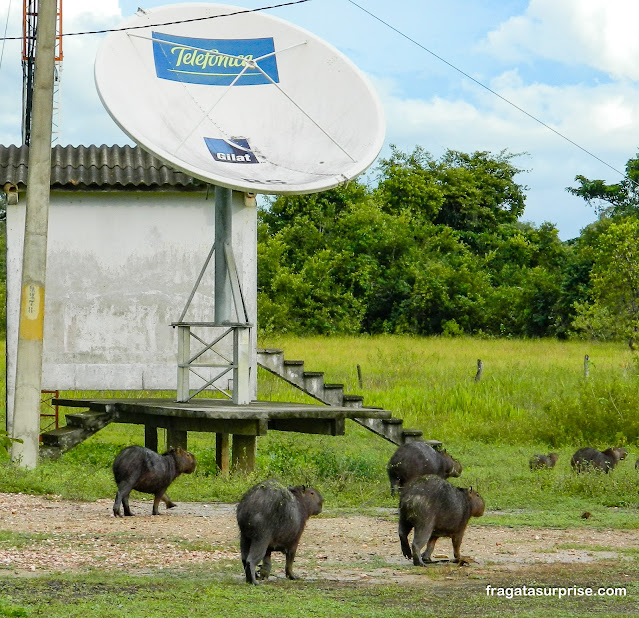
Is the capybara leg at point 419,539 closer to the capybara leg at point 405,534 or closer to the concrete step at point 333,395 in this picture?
the capybara leg at point 405,534

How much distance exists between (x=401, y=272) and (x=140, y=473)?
3666 centimetres

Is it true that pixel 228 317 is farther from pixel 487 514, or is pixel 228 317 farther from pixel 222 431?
pixel 487 514

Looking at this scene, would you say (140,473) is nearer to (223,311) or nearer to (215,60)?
(223,311)

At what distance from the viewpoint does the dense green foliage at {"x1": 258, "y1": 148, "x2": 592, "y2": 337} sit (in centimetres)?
4416

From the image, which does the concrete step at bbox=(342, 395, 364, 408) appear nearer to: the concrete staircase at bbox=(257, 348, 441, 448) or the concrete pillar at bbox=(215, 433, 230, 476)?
the concrete staircase at bbox=(257, 348, 441, 448)

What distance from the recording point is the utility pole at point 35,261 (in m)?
14.0

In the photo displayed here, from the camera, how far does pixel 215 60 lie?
15.7 metres

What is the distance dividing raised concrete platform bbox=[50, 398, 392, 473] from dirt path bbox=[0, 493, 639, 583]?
2358mm

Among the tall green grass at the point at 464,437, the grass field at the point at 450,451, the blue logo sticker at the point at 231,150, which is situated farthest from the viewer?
the blue logo sticker at the point at 231,150

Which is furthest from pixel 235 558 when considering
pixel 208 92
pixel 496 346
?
pixel 496 346

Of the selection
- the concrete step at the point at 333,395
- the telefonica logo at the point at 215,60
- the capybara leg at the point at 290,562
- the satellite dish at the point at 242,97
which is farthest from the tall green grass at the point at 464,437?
the telefonica logo at the point at 215,60

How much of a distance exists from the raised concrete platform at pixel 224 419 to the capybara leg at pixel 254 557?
630cm

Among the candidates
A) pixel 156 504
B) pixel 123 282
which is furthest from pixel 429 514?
pixel 123 282

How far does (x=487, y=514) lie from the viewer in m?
11.8
